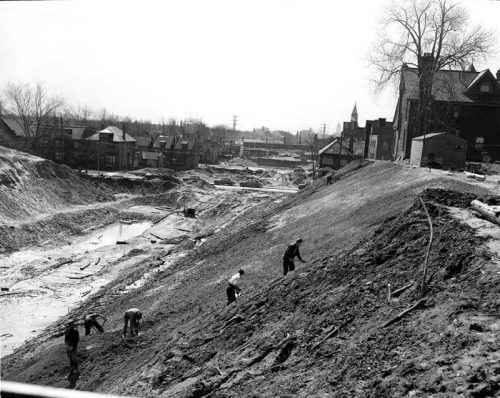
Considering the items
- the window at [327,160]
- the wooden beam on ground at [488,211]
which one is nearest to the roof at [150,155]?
the window at [327,160]

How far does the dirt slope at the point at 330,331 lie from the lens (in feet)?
24.7

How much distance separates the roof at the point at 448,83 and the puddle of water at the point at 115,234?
2799cm

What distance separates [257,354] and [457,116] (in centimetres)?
3810

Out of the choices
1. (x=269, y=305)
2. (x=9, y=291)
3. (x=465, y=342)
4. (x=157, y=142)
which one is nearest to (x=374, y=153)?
(x=157, y=142)

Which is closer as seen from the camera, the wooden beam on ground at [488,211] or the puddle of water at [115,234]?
the wooden beam on ground at [488,211]

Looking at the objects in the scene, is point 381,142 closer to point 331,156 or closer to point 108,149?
point 331,156

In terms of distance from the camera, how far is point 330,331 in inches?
380

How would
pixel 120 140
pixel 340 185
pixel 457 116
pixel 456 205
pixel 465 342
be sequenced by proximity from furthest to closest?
pixel 120 140 < pixel 457 116 < pixel 340 185 < pixel 456 205 < pixel 465 342

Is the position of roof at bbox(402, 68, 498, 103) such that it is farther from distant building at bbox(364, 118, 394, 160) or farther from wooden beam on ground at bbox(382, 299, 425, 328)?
wooden beam on ground at bbox(382, 299, 425, 328)

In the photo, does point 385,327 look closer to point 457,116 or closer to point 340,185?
point 340,185

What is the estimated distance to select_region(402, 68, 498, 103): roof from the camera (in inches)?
1619

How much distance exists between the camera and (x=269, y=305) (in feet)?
40.9

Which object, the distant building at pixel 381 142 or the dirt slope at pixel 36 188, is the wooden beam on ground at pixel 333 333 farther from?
the distant building at pixel 381 142

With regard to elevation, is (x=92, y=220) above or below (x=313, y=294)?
below
